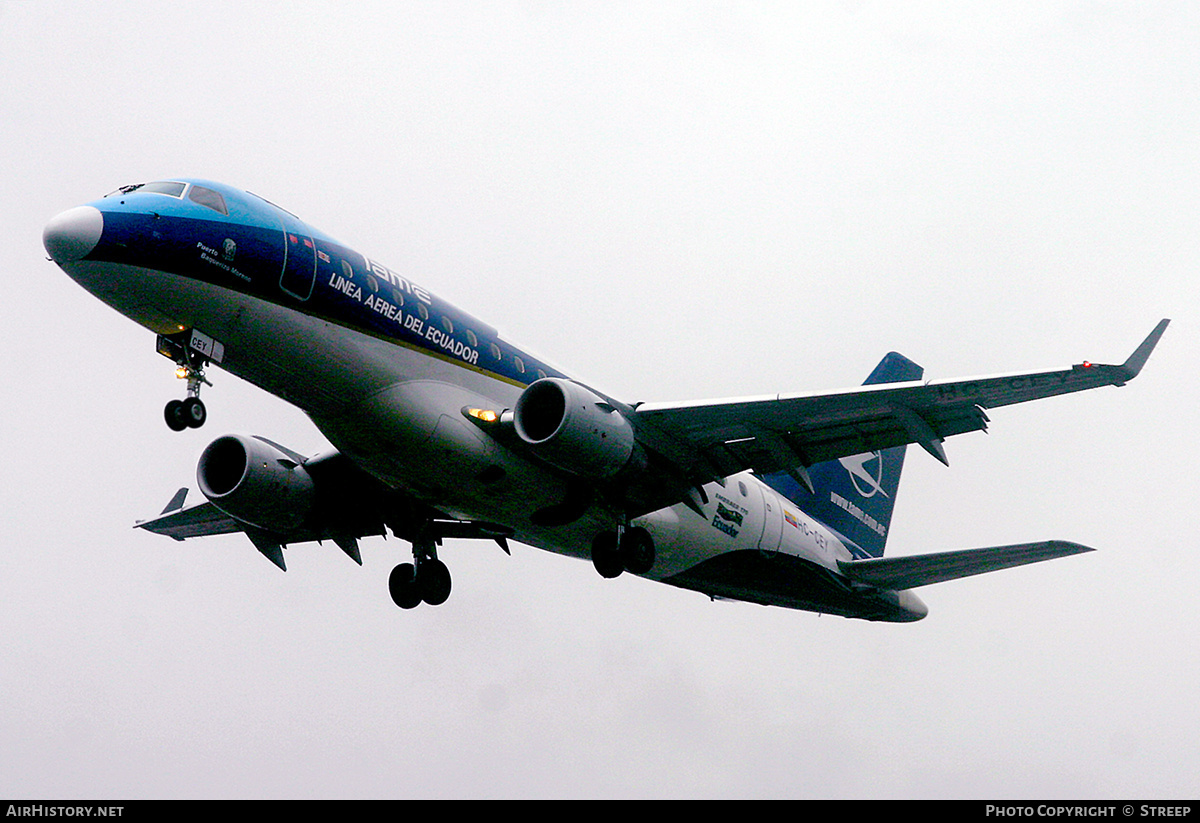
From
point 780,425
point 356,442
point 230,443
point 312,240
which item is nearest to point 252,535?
point 230,443

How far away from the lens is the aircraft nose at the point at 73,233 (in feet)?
57.7

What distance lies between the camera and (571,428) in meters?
20.2

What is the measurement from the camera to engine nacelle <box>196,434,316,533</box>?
2342 cm

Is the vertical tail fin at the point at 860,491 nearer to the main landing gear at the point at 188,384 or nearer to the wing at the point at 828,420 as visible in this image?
the wing at the point at 828,420

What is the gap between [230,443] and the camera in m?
23.7

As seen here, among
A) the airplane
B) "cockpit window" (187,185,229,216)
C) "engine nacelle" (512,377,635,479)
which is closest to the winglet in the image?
the airplane

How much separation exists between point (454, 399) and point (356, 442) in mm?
1688

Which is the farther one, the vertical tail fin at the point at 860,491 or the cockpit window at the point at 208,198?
the vertical tail fin at the point at 860,491

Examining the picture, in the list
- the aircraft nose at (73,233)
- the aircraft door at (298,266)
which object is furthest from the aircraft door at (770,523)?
the aircraft nose at (73,233)

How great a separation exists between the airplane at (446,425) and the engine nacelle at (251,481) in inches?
1.4

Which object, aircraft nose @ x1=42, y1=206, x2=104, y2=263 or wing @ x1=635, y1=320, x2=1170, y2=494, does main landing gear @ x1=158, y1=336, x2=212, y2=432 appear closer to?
aircraft nose @ x1=42, y1=206, x2=104, y2=263

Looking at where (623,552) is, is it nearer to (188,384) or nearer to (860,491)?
(188,384)

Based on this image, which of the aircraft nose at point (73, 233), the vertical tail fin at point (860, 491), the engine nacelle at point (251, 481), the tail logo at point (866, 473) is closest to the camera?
the aircraft nose at point (73, 233)
